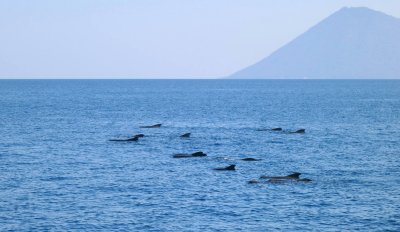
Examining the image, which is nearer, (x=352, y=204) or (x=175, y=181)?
(x=352, y=204)

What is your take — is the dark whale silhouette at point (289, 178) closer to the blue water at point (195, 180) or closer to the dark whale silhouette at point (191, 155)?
the blue water at point (195, 180)

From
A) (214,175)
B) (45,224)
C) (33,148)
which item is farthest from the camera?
(33,148)

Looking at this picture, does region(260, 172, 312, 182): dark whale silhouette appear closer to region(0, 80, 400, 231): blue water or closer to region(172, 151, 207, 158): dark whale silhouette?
region(0, 80, 400, 231): blue water

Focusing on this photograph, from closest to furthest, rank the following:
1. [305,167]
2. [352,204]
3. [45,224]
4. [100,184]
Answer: [45,224], [352,204], [100,184], [305,167]

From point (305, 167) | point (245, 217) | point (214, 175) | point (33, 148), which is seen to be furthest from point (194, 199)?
point (33, 148)

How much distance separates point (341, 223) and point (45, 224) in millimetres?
19583

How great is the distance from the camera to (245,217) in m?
46.7

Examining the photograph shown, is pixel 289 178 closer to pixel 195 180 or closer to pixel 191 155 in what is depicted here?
pixel 195 180

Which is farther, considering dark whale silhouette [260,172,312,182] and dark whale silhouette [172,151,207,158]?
dark whale silhouette [172,151,207,158]

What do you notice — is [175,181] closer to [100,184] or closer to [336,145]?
[100,184]

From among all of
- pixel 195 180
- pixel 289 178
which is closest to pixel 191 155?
pixel 195 180

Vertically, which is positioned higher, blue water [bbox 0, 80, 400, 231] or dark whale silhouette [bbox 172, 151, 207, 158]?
dark whale silhouette [bbox 172, 151, 207, 158]

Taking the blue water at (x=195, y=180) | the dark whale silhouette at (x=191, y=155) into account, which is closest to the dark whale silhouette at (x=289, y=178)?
the blue water at (x=195, y=180)

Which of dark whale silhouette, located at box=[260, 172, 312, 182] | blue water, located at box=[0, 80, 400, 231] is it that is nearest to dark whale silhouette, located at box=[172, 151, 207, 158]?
blue water, located at box=[0, 80, 400, 231]
